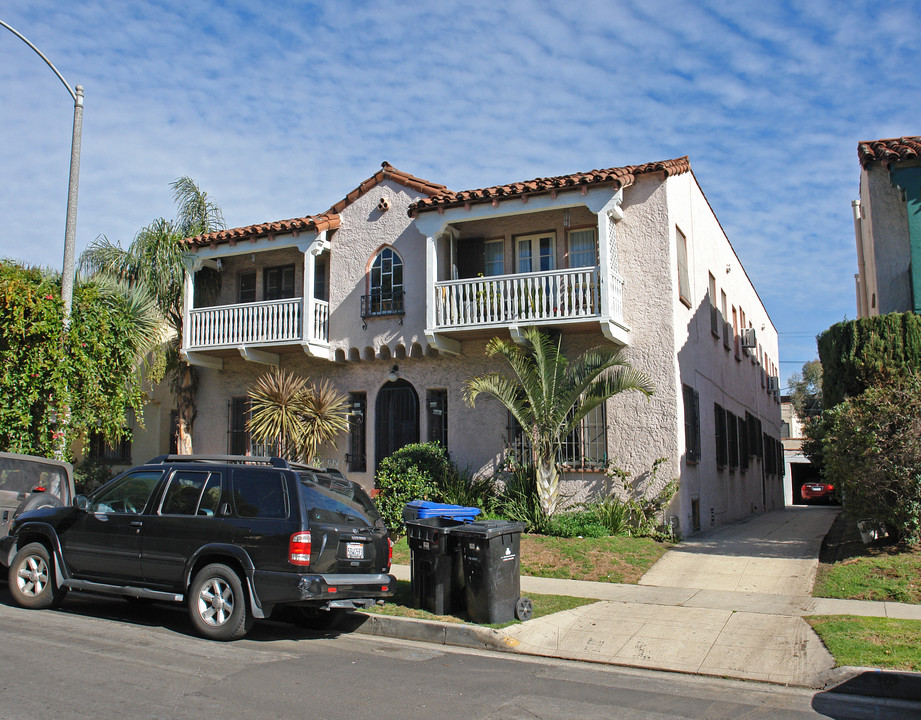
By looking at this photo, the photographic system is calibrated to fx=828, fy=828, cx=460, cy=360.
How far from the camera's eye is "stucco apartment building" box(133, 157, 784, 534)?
52.0 feet

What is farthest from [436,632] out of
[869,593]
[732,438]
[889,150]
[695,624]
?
[732,438]

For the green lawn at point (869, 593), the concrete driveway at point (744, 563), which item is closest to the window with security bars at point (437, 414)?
the concrete driveway at point (744, 563)

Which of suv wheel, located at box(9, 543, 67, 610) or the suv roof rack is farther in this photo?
suv wheel, located at box(9, 543, 67, 610)

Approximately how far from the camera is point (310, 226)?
726 inches

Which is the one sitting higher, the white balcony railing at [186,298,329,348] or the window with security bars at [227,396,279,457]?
the white balcony railing at [186,298,329,348]

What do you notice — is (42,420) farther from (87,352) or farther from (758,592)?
(758,592)

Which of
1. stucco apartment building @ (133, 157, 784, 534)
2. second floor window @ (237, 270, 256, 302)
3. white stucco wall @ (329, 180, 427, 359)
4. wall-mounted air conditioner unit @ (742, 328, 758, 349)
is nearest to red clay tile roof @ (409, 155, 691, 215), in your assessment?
stucco apartment building @ (133, 157, 784, 534)

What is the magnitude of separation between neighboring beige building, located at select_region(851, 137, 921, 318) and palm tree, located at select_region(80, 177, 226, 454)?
14827mm

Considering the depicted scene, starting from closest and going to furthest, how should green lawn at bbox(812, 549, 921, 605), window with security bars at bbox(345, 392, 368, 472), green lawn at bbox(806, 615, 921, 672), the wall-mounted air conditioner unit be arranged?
green lawn at bbox(806, 615, 921, 672), green lawn at bbox(812, 549, 921, 605), window with security bars at bbox(345, 392, 368, 472), the wall-mounted air conditioner unit

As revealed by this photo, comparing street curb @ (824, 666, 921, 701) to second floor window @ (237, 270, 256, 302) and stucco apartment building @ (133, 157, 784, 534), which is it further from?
second floor window @ (237, 270, 256, 302)

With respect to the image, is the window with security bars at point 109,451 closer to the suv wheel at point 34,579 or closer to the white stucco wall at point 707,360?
the suv wheel at point 34,579

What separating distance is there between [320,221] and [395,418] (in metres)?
4.73

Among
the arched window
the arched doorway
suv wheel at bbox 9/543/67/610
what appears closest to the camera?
suv wheel at bbox 9/543/67/610

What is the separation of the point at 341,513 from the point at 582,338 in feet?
29.0
